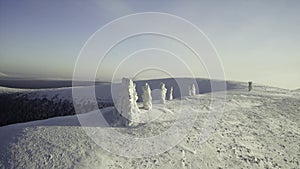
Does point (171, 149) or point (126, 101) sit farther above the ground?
point (126, 101)

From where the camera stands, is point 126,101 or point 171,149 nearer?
point 171,149

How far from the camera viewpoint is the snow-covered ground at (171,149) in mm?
13281

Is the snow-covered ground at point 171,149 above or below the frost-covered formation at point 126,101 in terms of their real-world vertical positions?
below

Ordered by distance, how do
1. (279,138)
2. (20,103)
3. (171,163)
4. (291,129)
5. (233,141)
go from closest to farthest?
(171,163) → (233,141) → (279,138) → (291,129) → (20,103)

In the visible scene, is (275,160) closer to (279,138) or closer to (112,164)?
(279,138)

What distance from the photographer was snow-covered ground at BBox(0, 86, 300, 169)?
1328 centimetres

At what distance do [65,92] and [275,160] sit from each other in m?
56.2

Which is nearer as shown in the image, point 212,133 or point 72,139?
point 72,139

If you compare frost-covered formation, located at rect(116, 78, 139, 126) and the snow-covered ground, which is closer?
the snow-covered ground

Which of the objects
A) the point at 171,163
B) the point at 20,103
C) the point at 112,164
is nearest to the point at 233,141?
the point at 171,163

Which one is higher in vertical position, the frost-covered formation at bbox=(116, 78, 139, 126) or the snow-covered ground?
the frost-covered formation at bbox=(116, 78, 139, 126)

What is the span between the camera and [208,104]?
28.4m

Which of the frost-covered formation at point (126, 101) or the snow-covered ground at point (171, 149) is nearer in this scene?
the snow-covered ground at point (171, 149)

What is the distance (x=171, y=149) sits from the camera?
15.4 meters
